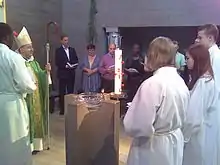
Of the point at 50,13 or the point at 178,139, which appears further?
the point at 50,13

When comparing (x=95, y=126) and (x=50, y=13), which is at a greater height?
(x=50, y=13)

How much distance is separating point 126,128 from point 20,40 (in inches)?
92.5

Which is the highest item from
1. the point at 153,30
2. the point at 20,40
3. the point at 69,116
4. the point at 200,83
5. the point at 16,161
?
the point at 153,30

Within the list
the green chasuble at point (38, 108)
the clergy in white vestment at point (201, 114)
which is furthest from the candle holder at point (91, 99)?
the green chasuble at point (38, 108)

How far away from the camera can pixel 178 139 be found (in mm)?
2395

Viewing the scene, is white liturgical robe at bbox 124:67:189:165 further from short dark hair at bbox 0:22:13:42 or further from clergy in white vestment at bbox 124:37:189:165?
short dark hair at bbox 0:22:13:42

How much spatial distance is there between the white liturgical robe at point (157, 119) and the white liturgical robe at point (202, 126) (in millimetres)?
353

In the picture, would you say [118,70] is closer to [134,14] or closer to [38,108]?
[38,108]

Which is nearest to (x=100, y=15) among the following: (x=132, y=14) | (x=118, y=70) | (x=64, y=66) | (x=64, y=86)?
(x=132, y=14)

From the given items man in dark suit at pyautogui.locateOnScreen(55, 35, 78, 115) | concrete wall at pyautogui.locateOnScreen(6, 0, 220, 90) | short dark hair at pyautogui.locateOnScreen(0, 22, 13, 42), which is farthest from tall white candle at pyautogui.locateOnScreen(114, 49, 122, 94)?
concrete wall at pyautogui.locateOnScreen(6, 0, 220, 90)

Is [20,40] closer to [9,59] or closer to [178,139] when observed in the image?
[9,59]

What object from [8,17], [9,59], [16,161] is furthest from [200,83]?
[8,17]

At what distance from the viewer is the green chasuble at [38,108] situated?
4508mm

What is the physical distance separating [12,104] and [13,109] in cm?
5
